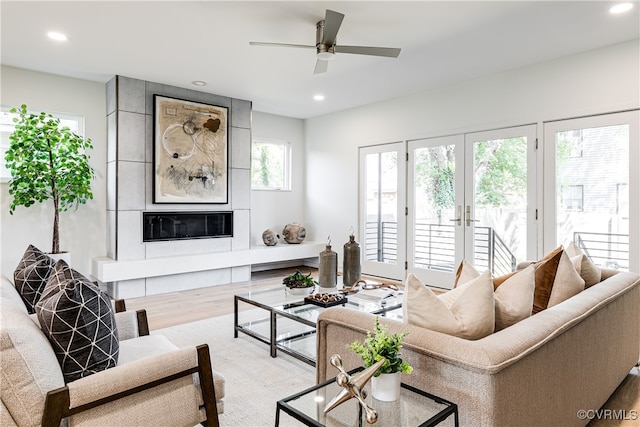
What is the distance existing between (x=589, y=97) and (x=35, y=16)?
16.2 ft

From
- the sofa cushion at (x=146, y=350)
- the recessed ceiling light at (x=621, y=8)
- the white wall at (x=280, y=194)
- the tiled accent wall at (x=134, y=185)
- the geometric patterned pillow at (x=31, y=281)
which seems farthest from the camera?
the white wall at (x=280, y=194)

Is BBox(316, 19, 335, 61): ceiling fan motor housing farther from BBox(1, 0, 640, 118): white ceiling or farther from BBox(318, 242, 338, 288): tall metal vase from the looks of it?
BBox(318, 242, 338, 288): tall metal vase

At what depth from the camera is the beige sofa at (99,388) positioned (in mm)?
1224

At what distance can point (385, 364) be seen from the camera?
4.02ft

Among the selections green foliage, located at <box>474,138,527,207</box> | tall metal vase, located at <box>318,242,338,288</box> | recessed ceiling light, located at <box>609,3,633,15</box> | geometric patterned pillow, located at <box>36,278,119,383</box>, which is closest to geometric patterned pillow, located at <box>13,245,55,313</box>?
geometric patterned pillow, located at <box>36,278,119,383</box>

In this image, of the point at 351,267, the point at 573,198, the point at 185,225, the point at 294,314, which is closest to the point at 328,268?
the point at 351,267

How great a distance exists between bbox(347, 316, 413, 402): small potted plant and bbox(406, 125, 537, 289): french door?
11.9 feet

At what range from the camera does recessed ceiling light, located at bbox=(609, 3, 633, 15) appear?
2975 millimetres

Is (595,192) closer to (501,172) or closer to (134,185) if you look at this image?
(501,172)

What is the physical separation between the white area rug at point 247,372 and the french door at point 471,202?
9.35ft

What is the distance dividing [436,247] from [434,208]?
1.67ft

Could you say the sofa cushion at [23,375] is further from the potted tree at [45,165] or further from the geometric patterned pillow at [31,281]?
the potted tree at [45,165]

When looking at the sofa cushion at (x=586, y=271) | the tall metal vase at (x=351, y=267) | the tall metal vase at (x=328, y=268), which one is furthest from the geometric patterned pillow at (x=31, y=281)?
the sofa cushion at (x=586, y=271)

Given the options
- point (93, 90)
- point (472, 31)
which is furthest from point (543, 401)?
point (93, 90)
